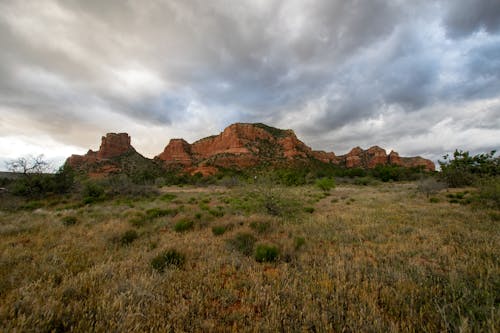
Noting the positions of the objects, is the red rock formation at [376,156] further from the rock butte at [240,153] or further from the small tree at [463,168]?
the small tree at [463,168]

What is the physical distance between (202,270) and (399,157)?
161 metres

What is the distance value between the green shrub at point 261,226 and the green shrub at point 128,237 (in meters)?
3.87

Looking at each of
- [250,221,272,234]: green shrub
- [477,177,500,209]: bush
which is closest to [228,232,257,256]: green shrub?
[250,221,272,234]: green shrub

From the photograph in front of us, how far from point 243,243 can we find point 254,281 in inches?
74.1

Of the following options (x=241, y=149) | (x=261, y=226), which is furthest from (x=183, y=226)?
(x=241, y=149)

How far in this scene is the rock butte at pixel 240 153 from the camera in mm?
86438

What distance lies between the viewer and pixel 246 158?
87.1 metres

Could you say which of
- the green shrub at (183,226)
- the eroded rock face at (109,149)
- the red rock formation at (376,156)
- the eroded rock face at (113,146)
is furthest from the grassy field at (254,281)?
the red rock formation at (376,156)

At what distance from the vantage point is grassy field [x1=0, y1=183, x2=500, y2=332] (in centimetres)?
208

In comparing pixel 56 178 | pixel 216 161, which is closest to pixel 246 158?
pixel 216 161

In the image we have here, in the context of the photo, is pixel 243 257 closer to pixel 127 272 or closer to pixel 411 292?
pixel 127 272

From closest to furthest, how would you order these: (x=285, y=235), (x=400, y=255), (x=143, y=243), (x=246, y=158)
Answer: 1. (x=400, y=255)
2. (x=143, y=243)
3. (x=285, y=235)
4. (x=246, y=158)

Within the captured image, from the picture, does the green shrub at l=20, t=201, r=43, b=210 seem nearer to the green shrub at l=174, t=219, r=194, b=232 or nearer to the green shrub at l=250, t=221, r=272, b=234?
the green shrub at l=174, t=219, r=194, b=232

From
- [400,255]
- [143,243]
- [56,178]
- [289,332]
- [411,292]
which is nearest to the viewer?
[289,332]
